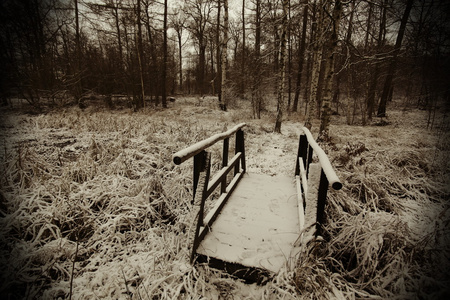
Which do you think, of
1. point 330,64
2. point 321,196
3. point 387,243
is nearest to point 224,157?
point 321,196

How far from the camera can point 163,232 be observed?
300 centimetres

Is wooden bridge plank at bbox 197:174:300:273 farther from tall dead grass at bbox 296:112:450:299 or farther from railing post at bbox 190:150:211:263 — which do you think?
tall dead grass at bbox 296:112:450:299

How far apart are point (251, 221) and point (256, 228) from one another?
17 cm

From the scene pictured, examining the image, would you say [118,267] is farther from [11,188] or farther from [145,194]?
[11,188]

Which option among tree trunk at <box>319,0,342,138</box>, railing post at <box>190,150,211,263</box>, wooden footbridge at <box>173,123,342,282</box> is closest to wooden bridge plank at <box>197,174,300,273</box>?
wooden footbridge at <box>173,123,342,282</box>

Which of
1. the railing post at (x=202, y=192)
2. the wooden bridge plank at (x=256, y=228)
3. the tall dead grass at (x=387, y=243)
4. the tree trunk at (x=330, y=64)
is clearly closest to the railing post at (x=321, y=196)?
the tall dead grass at (x=387, y=243)

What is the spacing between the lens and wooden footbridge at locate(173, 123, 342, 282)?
85.4 inches

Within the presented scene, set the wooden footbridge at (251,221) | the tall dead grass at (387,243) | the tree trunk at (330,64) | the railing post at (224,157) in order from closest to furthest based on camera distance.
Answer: the tall dead grass at (387,243)
the wooden footbridge at (251,221)
the railing post at (224,157)
the tree trunk at (330,64)

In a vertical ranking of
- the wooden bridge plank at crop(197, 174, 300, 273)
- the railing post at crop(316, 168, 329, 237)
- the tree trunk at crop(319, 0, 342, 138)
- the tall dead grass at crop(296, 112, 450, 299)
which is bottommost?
the wooden bridge plank at crop(197, 174, 300, 273)

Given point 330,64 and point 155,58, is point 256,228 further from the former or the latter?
point 155,58

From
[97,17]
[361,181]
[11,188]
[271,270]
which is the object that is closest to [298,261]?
[271,270]

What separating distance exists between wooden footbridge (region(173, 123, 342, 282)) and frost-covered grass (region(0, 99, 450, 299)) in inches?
6.9

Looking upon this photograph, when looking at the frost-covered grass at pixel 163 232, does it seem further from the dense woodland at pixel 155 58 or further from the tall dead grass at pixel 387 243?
the dense woodland at pixel 155 58

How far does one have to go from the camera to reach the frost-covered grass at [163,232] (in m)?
1.96
